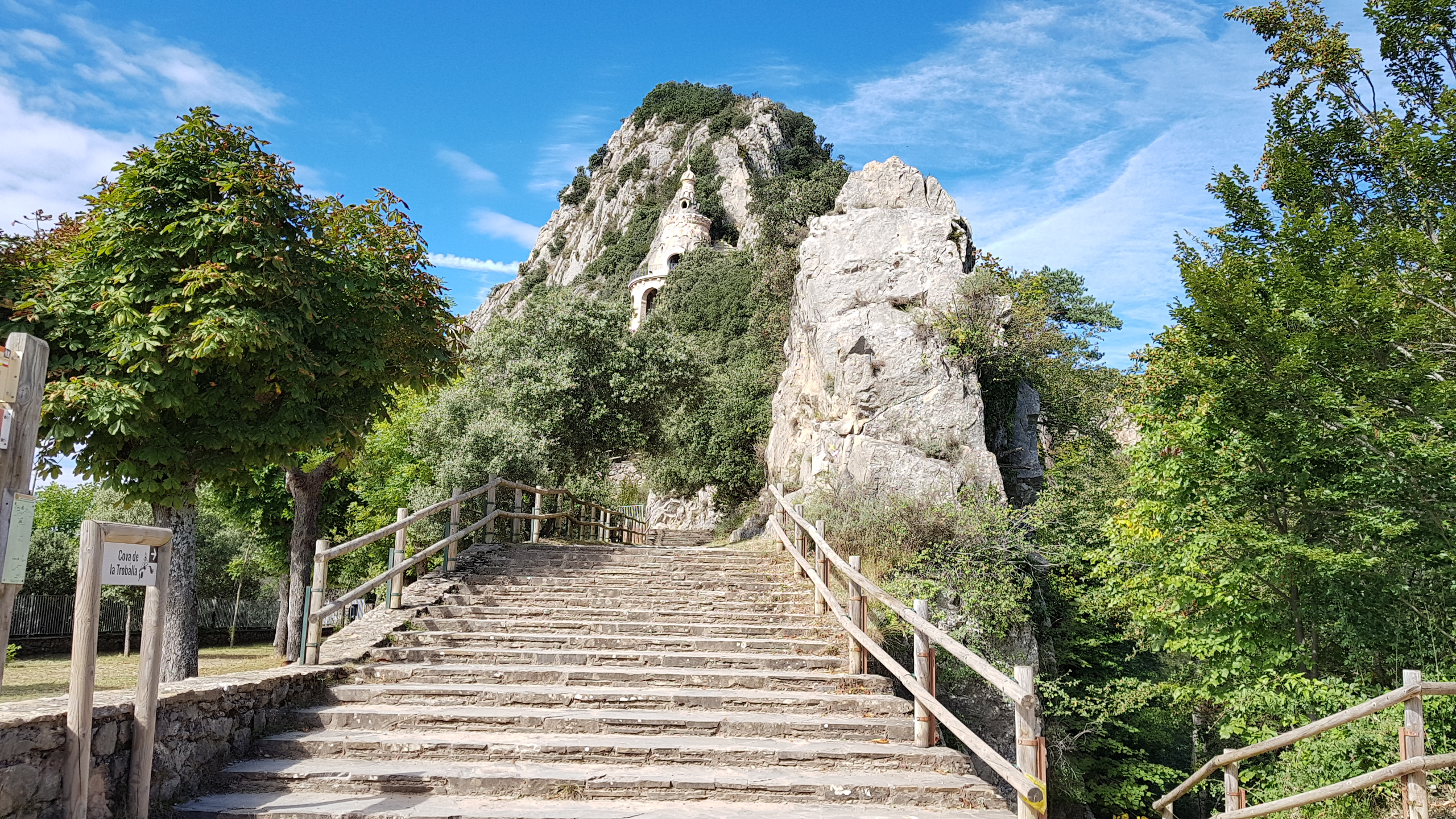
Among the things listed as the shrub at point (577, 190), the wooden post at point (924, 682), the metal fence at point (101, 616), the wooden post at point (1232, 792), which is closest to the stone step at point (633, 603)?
the wooden post at point (924, 682)

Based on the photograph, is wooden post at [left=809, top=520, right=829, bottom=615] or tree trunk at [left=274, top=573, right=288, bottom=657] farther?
tree trunk at [left=274, top=573, right=288, bottom=657]

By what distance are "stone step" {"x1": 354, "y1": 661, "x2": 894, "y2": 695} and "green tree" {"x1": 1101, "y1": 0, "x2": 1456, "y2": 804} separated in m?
5.47

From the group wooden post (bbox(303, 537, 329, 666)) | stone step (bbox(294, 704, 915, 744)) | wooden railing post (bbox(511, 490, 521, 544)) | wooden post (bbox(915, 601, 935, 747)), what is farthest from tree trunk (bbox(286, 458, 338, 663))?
wooden post (bbox(915, 601, 935, 747))

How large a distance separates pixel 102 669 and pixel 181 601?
1099cm

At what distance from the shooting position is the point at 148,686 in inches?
177

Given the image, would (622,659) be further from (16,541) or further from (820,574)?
(16,541)

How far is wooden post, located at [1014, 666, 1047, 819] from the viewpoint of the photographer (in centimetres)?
436

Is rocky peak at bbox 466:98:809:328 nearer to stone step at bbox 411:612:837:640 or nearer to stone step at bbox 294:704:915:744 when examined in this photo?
stone step at bbox 411:612:837:640

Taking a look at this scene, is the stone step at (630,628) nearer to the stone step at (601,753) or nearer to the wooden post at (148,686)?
the stone step at (601,753)

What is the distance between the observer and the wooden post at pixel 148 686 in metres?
4.43

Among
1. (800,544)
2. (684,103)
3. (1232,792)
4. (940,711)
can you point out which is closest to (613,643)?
(940,711)

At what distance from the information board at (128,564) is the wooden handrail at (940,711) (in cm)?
470

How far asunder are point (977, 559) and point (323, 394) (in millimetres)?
10035

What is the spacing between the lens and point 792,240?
27609 millimetres
